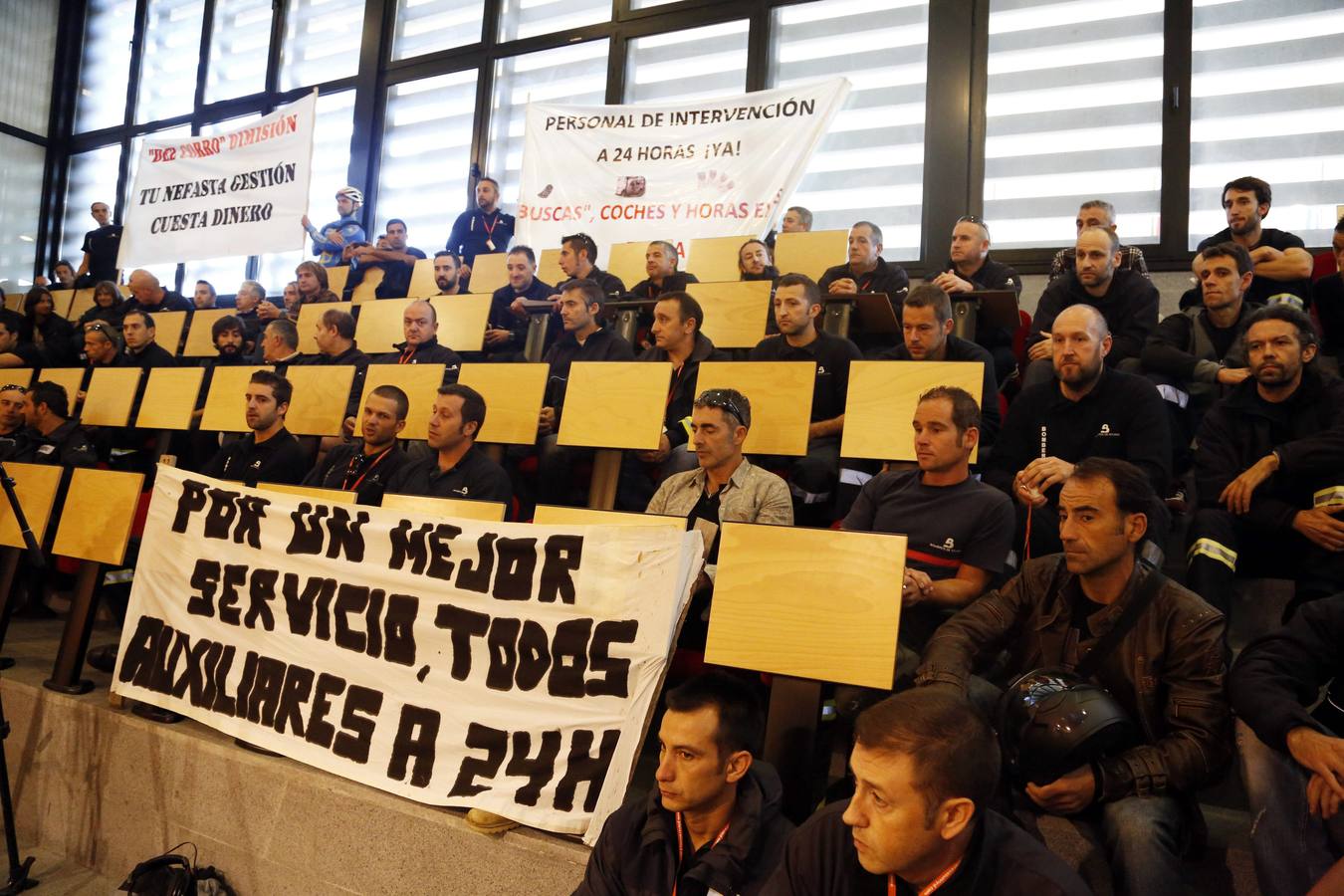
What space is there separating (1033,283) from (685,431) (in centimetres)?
335

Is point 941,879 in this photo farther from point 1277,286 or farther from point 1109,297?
point 1277,286

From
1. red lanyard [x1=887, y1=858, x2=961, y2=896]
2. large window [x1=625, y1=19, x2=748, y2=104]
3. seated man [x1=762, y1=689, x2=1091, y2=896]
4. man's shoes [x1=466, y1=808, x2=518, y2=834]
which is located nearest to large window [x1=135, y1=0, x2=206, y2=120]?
large window [x1=625, y1=19, x2=748, y2=104]

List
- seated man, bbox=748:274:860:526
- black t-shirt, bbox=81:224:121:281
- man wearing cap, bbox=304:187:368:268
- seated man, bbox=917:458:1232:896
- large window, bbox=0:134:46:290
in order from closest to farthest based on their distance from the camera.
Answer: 1. seated man, bbox=917:458:1232:896
2. seated man, bbox=748:274:860:526
3. man wearing cap, bbox=304:187:368:268
4. black t-shirt, bbox=81:224:121:281
5. large window, bbox=0:134:46:290

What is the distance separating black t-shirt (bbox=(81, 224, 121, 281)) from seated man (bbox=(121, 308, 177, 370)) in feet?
12.8

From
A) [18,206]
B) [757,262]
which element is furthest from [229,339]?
[18,206]

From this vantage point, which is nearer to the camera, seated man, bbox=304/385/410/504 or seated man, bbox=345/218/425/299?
seated man, bbox=304/385/410/504

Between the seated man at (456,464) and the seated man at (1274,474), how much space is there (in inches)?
95.0

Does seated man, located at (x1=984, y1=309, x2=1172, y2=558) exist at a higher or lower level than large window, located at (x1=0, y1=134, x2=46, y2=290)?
lower

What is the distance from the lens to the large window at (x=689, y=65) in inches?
299

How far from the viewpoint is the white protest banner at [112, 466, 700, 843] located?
7.40 ft

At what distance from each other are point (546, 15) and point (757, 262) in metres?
4.57

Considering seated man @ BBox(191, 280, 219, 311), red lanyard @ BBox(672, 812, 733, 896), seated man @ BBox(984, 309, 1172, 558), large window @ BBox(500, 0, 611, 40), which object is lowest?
red lanyard @ BBox(672, 812, 733, 896)

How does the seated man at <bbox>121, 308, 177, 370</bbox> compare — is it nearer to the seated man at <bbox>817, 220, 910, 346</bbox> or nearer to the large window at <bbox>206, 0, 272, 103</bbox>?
the seated man at <bbox>817, 220, 910, 346</bbox>

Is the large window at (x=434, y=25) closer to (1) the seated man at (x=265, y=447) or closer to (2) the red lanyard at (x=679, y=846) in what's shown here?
(1) the seated man at (x=265, y=447)
